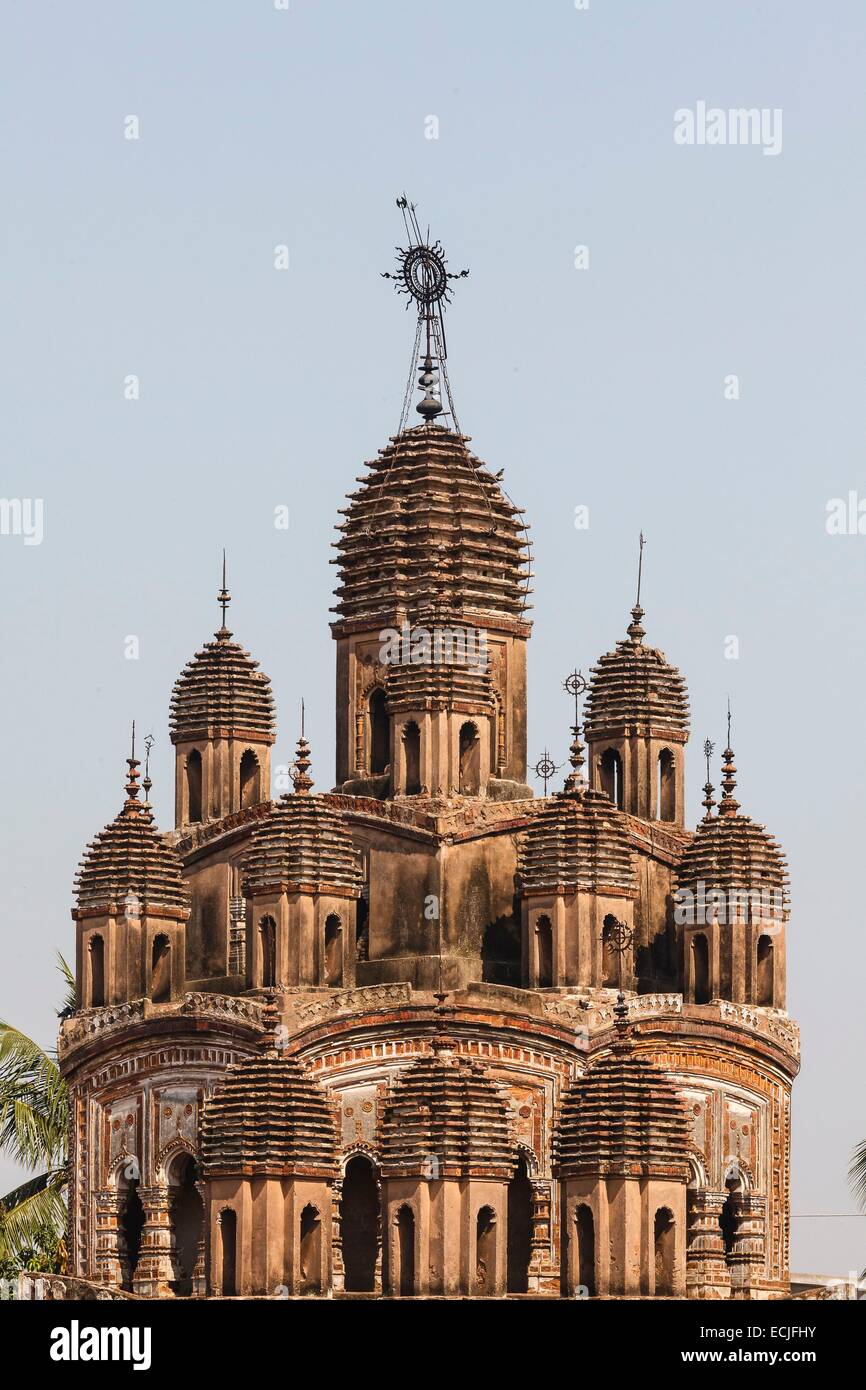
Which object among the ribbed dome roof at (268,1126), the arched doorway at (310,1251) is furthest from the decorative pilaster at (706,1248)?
the ribbed dome roof at (268,1126)

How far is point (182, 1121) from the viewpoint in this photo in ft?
264

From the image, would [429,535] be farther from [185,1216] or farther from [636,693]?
[185,1216]

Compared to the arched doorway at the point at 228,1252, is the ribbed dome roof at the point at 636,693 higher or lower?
higher

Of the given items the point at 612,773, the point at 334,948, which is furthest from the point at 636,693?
the point at 334,948

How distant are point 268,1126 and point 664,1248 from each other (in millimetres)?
6205

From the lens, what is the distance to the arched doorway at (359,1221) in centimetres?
7912

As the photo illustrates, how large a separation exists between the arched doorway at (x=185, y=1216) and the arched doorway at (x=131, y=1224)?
0.71 metres

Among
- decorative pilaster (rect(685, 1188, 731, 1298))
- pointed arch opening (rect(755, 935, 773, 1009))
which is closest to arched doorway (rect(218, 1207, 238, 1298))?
decorative pilaster (rect(685, 1188, 731, 1298))

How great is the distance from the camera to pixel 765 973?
271 feet

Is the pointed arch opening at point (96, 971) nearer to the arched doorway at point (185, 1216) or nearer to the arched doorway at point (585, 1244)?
the arched doorway at point (185, 1216)

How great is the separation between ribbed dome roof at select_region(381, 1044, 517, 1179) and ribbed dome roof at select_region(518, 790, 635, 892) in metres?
5.14
